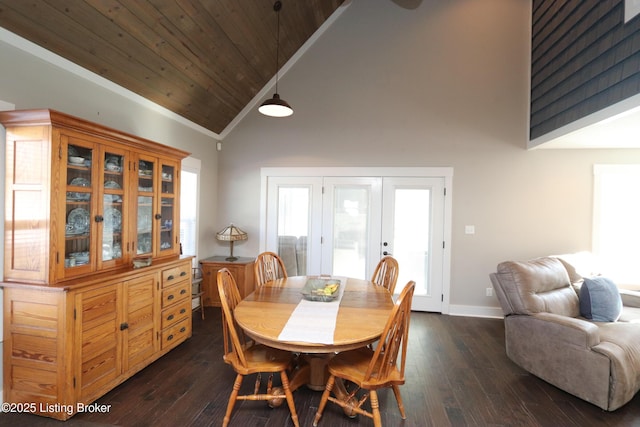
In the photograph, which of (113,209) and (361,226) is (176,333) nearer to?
(113,209)

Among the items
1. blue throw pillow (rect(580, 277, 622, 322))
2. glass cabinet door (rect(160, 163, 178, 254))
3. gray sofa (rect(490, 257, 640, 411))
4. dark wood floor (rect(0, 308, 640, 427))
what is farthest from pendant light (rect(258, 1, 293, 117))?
blue throw pillow (rect(580, 277, 622, 322))

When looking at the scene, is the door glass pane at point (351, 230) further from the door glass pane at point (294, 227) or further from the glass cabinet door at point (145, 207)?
the glass cabinet door at point (145, 207)

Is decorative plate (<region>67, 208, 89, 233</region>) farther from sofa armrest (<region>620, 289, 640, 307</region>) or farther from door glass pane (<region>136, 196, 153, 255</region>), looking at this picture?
sofa armrest (<region>620, 289, 640, 307</region>)

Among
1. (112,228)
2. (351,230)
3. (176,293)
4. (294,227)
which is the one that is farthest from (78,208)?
(351,230)

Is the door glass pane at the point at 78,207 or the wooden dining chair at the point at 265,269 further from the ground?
the door glass pane at the point at 78,207

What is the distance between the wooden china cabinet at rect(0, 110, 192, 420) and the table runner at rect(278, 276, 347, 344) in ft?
4.65

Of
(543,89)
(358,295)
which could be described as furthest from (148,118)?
(543,89)

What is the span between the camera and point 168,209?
9.86 feet

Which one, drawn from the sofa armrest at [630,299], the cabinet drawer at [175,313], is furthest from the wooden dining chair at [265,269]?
the sofa armrest at [630,299]

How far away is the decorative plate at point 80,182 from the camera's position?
6.69 ft

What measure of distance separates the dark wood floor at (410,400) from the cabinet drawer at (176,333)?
112mm

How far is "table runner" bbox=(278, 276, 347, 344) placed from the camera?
160cm

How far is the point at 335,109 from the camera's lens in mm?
4254

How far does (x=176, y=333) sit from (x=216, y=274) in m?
1.14
